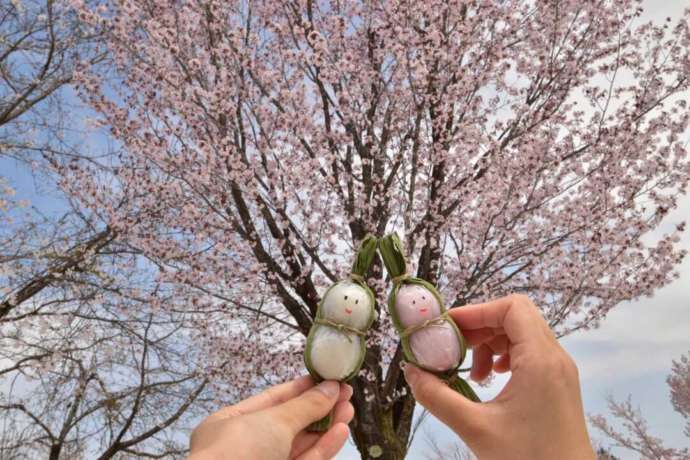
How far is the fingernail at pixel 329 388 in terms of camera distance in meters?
1.72

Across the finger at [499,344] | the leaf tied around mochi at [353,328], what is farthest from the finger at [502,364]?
the leaf tied around mochi at [353,328]

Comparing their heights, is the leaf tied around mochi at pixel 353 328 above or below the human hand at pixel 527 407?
above

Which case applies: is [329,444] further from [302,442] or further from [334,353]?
[334,353]

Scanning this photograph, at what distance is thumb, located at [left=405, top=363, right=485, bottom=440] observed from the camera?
5.00 ft

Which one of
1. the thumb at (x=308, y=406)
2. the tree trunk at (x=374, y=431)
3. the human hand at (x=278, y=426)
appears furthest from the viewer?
the tree trunk at (x=374, y=431)

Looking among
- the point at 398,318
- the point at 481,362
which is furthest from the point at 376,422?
the point at 398,318

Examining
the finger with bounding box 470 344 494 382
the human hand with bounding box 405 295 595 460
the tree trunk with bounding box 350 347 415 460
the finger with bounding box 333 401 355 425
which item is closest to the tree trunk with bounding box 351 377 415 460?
the tree trunk with bounding box 350 347 415 460

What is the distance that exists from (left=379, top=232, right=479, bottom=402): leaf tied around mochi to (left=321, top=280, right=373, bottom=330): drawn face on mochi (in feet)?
0.35

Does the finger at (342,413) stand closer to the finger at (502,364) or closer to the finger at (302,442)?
the finger at (302,442)

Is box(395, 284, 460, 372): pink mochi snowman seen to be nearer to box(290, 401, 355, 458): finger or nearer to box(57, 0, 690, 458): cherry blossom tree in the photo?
box(290, 401, 355, 458): finger

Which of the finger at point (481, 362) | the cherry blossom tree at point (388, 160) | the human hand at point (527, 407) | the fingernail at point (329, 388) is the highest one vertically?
the cherry blossom tree at point (388, 160)

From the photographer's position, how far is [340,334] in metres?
1.85

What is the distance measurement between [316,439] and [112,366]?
8459 mm

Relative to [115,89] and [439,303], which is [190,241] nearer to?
[115,89]
